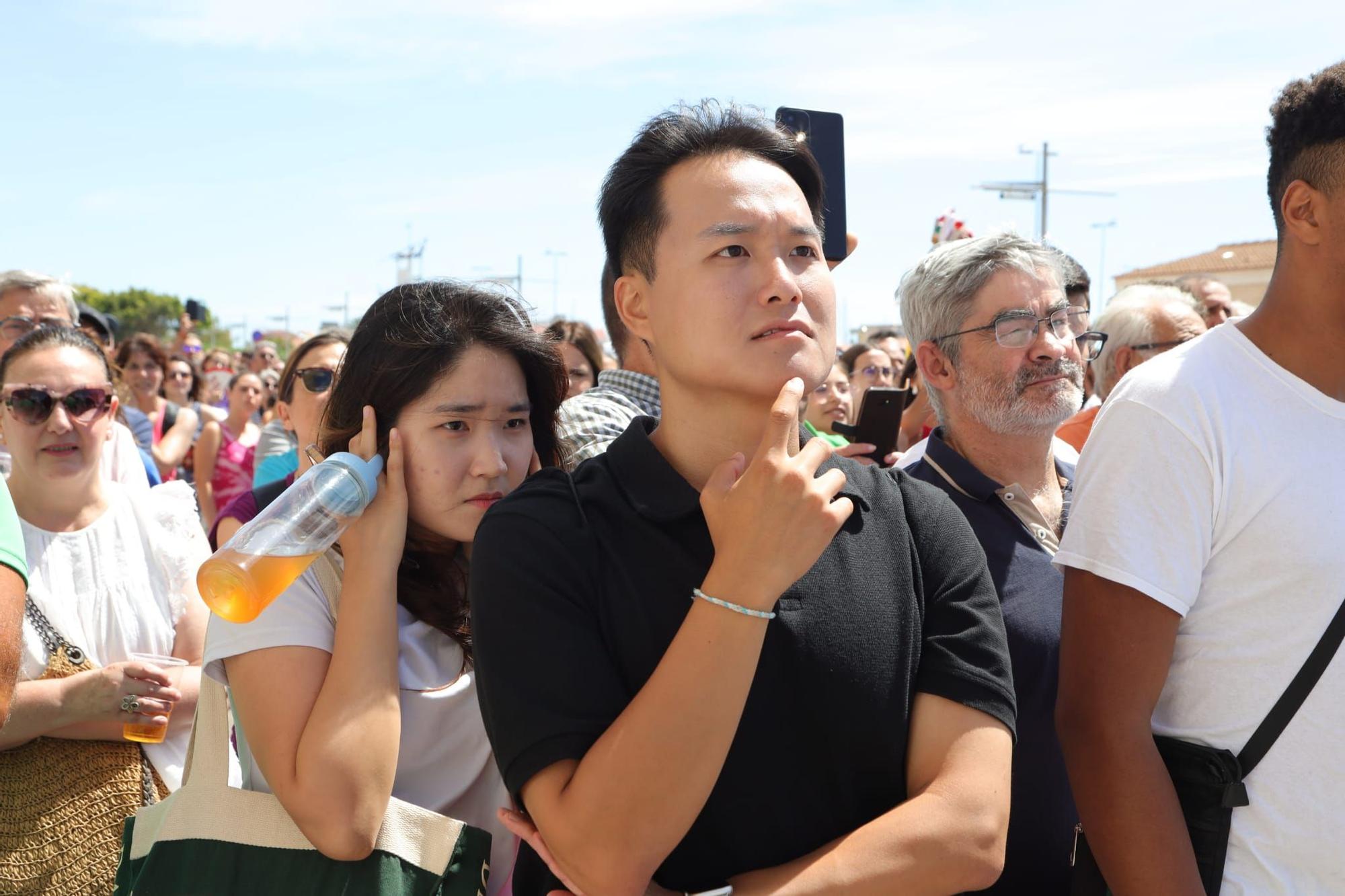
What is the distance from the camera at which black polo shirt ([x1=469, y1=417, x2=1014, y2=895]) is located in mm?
1580

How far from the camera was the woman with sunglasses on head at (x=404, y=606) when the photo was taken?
6.26 feet

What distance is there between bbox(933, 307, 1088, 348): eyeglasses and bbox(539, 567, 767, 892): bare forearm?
1694 millimetres

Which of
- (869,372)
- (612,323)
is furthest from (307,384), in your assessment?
(869,372)

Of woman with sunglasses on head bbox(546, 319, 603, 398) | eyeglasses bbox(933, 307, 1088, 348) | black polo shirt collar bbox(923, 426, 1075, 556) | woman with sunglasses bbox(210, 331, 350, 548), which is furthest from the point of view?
woman with sunglasses on head bbox(546, 319, 603, 398)

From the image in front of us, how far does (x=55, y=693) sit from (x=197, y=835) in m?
1.00

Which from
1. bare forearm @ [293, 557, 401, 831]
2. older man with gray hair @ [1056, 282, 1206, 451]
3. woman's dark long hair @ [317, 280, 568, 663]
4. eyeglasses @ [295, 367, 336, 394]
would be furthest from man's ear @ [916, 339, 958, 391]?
eyeglasses @ [295, 367, 336, 394]

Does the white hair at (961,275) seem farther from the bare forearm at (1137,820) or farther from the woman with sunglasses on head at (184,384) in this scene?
the woman with sunglasses on head at (184,384)

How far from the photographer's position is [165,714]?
279 centimetres

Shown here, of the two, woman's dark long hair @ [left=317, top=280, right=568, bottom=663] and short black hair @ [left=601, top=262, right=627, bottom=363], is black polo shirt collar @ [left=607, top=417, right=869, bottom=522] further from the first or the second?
short black hair @ [left=601, top=262, right=627, bottom=363]

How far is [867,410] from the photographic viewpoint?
4523mm

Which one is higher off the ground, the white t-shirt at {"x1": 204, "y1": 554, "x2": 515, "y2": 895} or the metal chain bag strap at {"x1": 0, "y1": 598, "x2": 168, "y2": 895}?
the white t-shirt at {"x1": 204, "y1": 554, "x2": 515, "y2": 895}

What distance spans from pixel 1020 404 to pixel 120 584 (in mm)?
2417

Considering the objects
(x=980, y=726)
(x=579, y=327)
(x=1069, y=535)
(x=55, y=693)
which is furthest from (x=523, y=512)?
(x=579, y=327)

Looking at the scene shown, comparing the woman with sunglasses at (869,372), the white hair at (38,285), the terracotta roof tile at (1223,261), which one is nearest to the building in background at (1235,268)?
the terracotta roof tile at (1223,261)
